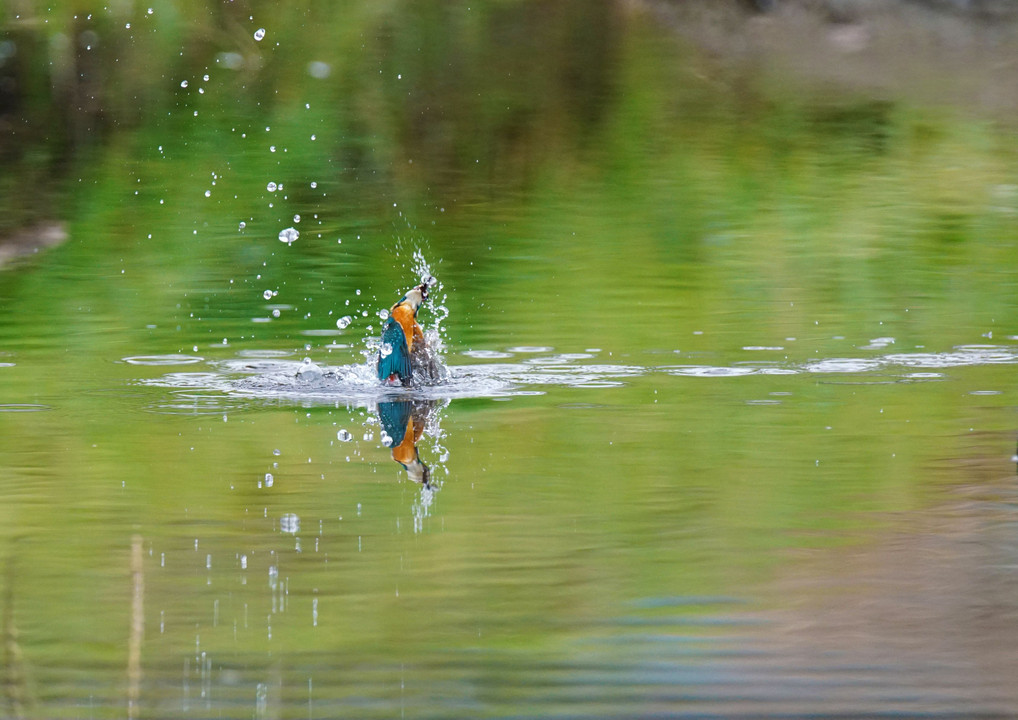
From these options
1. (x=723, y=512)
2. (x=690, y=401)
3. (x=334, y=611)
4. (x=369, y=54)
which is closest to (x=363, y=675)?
(x=334, y=611)

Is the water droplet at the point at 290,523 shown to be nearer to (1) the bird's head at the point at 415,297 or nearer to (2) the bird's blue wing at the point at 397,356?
(2) the bird's blue wing at the point at 397,356

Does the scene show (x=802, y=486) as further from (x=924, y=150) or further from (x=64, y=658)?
(x=924, y=150)

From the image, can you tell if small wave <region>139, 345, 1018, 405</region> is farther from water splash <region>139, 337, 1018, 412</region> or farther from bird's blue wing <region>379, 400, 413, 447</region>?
bird's blue wing <region>379, 400, 413, 447</region>

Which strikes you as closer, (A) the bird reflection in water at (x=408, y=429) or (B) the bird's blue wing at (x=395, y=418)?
(A) the bird reflection in water at (x=408, y=429)

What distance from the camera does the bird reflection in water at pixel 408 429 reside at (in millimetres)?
8086

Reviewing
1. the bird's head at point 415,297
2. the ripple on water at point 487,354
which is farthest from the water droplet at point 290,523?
the ripple on water at point 487,354

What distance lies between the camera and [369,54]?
27938 mm

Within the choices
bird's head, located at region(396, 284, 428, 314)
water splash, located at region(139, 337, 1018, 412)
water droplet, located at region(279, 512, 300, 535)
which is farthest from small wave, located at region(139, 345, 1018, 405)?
water droplet, located at region(279, 512, 300, 535)

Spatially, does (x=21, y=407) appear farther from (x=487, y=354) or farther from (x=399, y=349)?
(x=487, y=354)

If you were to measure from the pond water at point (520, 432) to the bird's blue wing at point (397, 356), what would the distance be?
8.9 inches

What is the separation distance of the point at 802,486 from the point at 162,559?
97.9 inches

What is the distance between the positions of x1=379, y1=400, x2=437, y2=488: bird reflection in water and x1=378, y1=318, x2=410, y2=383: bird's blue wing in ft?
0.88

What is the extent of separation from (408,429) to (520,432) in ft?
1.76

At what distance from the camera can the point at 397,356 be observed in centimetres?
1021
